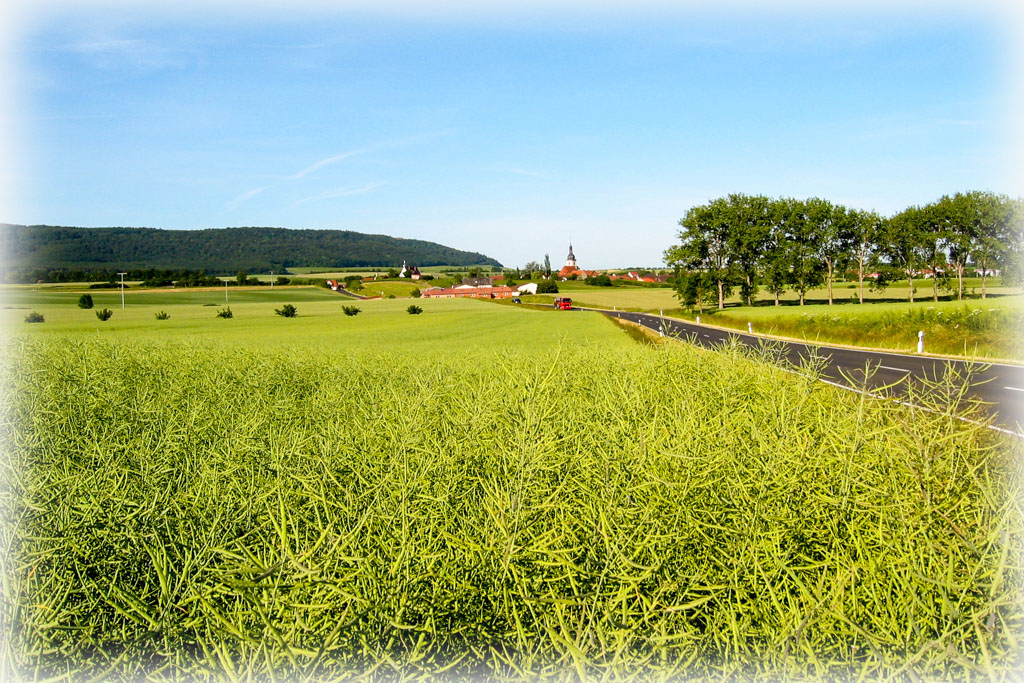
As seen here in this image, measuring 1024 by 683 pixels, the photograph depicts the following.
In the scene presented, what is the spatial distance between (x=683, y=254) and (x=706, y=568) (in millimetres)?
76736

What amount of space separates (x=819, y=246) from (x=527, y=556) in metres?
76.1

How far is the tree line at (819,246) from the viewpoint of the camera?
60.8m

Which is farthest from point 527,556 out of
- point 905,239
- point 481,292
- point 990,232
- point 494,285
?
point 494,285

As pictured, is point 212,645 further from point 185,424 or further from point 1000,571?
point 185,424

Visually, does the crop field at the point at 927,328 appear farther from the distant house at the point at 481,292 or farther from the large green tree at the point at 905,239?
the distant house at the point at 481,292

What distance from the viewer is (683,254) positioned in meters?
76.0

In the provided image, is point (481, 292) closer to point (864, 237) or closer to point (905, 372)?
point (864, 237)

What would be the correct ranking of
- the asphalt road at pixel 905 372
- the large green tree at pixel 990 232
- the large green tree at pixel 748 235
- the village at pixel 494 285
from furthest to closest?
the village at pixel 494 285 → the large green tree at pixel 748 235 → the large green tree at pixel 990 232 → the asphalt road at pixel 905 372

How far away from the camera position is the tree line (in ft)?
199

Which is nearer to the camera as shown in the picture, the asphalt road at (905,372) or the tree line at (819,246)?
the asphalt road at (905,372)

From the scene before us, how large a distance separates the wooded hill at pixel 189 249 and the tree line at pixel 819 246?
54.4m

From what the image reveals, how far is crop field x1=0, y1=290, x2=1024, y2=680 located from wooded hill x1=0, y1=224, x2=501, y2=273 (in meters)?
1.93

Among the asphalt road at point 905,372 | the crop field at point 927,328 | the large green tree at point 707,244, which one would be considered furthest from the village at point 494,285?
the asphalt road at point 905,372

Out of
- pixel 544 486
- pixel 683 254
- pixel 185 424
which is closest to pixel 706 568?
pixel 544 486
